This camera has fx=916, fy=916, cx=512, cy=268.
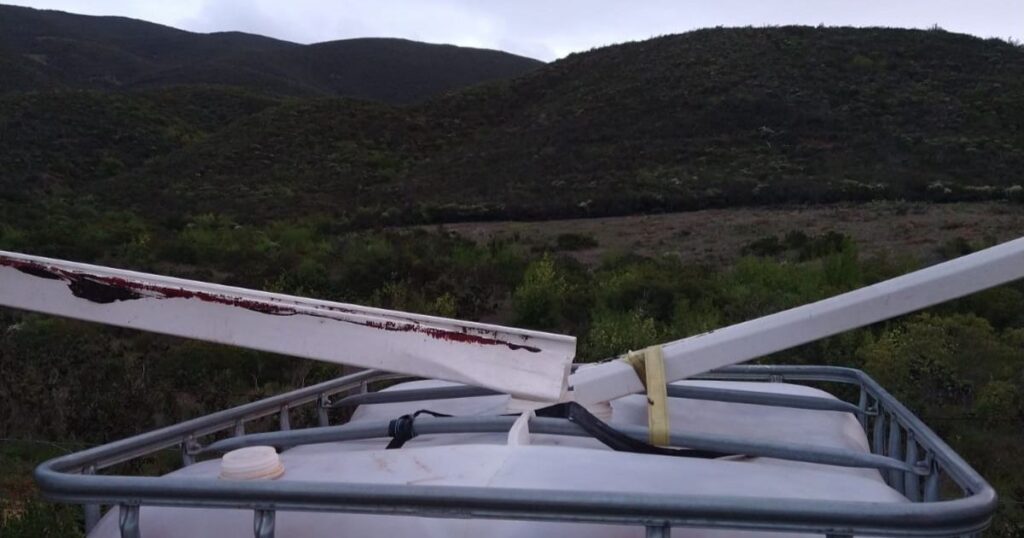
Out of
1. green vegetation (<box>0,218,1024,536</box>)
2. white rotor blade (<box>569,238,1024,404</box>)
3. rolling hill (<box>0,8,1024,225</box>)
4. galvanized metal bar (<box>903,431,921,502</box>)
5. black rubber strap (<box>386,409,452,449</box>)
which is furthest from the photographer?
rolling hill (<box>0,8,1024,225</box>)

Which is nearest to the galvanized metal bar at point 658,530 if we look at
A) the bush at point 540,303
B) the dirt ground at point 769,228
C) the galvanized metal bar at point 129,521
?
the galvanized metal bar at point 129,521

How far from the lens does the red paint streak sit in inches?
69.3

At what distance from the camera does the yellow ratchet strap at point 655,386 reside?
179 centimetres

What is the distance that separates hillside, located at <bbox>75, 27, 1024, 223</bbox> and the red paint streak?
81.3ft

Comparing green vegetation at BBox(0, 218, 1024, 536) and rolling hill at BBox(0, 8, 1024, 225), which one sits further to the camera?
rolling hill at BBox(0, 8, 1024, 225)

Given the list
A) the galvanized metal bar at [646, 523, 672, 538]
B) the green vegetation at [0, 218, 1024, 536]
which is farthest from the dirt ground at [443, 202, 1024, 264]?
the galvanized metal bar at [646, 523, 672, 538]

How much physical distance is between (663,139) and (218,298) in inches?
1313

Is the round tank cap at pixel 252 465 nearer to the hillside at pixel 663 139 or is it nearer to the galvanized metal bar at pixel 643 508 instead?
the galvanized metal bar at pixel 643 508

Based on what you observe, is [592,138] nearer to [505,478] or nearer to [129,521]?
[505,478]

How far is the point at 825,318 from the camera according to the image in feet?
5.68

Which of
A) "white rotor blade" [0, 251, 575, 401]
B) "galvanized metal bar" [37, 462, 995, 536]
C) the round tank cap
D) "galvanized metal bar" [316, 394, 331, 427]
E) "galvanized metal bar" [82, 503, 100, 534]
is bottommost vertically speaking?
"galvanized metal bar" [316, 394, 331, 427]

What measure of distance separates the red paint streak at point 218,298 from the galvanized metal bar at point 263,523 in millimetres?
411

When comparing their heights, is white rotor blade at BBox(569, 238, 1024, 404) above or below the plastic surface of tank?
above

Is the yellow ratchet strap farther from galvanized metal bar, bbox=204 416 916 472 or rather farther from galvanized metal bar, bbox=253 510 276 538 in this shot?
galvanized metal bar, bbox=253 510 276 538
